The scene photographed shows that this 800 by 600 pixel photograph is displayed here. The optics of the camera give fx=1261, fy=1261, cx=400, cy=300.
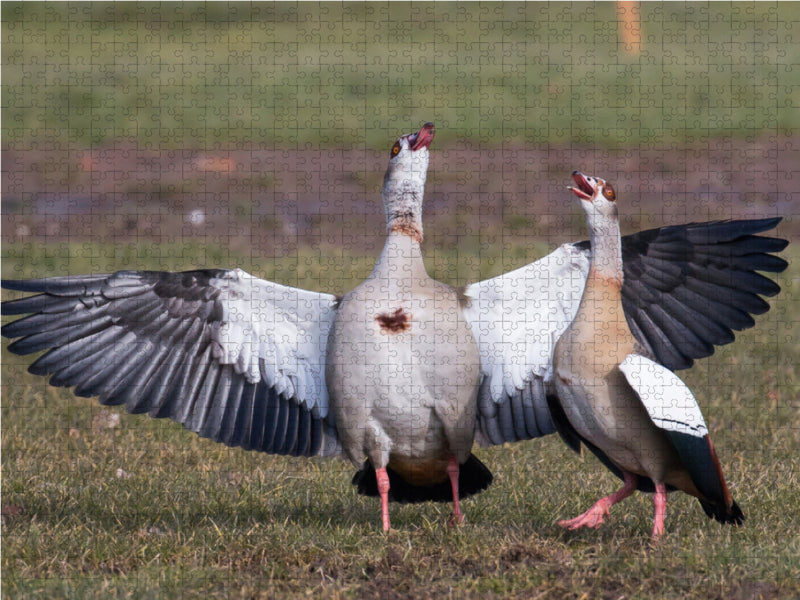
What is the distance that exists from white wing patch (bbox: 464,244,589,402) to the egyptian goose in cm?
46

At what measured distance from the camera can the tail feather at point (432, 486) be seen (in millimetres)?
5031

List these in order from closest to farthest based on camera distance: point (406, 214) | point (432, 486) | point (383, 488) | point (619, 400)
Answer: point (619, 400) < point (383, 488) < point (406, 214) < point (432, 486)

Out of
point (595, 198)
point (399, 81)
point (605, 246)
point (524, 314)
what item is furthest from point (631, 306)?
point (399, 81)

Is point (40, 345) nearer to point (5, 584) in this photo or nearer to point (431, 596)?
point (5, 584)

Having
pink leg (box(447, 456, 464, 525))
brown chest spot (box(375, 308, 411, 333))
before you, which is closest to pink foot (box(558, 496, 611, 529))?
pink leg (box(447, 456, 464, 525))

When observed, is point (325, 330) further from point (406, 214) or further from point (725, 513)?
point (725, 513)

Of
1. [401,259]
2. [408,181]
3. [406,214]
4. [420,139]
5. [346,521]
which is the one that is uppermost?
[420,139]

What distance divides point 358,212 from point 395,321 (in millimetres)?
7280

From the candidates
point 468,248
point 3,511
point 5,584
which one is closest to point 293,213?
point 468,248

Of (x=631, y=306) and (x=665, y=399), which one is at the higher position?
(x=631, y=306)

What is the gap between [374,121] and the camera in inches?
535

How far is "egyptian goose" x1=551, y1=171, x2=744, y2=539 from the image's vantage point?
4125 mm

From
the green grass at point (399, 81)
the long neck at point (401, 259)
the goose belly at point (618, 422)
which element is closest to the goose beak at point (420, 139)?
the long neck at point (401, 259)

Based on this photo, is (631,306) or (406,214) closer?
(406,214)
